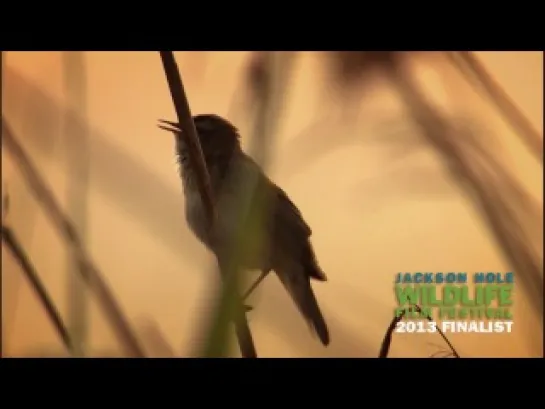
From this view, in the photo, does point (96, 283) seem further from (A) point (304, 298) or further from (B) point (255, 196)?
(A) point (304, 298)

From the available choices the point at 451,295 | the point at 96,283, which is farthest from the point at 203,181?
the point at 451,295

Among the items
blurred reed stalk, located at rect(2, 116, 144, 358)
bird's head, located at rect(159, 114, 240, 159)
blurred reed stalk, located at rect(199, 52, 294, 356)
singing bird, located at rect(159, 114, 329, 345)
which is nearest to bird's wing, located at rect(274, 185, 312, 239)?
singing bird, located at rect(159, 114, 329, 345)

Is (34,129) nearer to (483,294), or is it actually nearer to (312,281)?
(312,281)

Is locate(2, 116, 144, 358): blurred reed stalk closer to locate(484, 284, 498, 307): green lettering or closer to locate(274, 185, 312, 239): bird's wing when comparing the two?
locate(274, 185, 312, 239): bird's wing

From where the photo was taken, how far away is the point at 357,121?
3.67 feet

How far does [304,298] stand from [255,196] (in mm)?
909

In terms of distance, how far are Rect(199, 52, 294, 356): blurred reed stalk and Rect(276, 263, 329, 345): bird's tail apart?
0.75 metres

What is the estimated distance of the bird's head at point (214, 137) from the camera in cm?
100

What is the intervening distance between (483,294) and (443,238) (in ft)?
0.44

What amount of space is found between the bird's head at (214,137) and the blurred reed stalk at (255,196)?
25.6 inches

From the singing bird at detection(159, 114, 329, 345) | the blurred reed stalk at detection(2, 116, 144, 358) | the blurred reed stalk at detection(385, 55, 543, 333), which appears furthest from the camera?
the singing bird at detection(159, 114, 329, 345)

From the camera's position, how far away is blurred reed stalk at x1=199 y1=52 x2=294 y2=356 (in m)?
0.15

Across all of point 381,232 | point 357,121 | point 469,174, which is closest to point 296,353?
point 381,232
